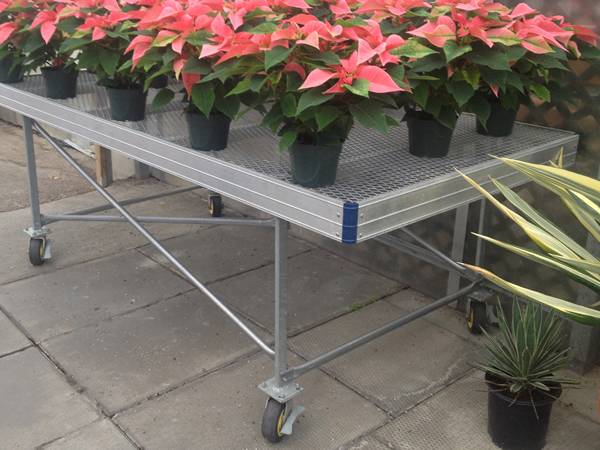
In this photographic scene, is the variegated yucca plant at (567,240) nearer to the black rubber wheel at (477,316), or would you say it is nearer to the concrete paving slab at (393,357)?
the concrete paving slab at (393,357)

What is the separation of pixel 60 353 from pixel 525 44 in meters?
2.12

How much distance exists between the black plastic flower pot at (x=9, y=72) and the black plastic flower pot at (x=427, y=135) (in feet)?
6.27

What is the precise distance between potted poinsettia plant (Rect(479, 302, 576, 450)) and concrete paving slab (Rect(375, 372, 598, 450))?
9 centimetres

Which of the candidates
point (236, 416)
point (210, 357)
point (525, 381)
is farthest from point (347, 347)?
point (210, 357)

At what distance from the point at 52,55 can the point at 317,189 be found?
157cm

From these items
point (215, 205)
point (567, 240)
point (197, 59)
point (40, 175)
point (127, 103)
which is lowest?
point (40, 175)

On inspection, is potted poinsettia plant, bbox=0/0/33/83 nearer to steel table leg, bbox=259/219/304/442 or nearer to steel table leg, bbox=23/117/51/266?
steel table leg, bbox=23/117/51/266

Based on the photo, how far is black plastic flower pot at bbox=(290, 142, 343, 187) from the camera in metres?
1.81

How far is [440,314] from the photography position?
10.3ft

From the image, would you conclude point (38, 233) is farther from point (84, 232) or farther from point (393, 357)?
point (393, 357)

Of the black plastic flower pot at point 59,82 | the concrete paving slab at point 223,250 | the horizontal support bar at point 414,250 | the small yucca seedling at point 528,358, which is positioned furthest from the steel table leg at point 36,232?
the small yucca seedling at point 528,358

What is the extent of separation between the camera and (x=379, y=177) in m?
1.97

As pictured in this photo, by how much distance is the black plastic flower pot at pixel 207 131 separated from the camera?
2.13 m

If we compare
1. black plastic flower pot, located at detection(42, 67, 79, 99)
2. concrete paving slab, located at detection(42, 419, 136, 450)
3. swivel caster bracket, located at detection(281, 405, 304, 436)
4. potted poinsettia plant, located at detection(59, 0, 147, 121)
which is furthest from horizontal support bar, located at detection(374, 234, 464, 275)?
black plastic flower pot, located at detection(42, 67, 79, 99)
